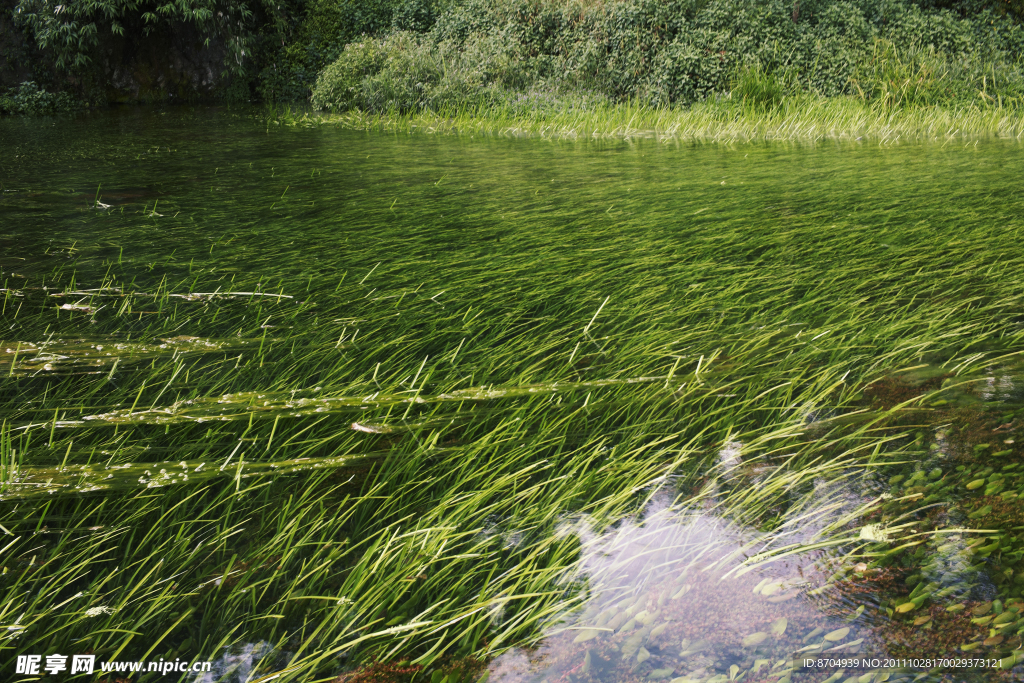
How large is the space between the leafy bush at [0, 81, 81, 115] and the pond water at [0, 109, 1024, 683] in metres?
12.1

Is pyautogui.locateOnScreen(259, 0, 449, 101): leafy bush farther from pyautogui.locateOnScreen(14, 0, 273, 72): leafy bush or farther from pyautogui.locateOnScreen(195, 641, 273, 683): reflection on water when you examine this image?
pyautogui.locateOnScreen(195, 641, 273, 683): reflection on water

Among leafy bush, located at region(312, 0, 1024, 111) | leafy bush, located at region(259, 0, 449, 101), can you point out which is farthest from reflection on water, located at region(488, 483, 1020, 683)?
leafy bush, located at region(259, 0, 449, 101)

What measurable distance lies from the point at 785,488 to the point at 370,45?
510 inches

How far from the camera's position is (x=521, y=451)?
6.04 feet

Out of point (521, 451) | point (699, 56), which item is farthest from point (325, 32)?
point (521, 451)

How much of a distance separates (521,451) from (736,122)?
8194 millimetres

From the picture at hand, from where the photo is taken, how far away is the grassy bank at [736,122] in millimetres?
8281

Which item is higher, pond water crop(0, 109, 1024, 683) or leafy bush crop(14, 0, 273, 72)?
leafy bush crop(14, 0, 273, 72)

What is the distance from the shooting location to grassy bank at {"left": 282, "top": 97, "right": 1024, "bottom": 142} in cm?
828

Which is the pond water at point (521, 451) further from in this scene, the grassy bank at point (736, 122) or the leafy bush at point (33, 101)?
the leafy bush at point (33, 101)

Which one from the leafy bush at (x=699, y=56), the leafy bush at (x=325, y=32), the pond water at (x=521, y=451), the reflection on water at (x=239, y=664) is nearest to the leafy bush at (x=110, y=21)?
the leafy bush at (x=325, y=32)

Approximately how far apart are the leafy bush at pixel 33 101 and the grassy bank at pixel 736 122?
23.6 ft

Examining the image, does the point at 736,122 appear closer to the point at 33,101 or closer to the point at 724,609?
the point at 724,609

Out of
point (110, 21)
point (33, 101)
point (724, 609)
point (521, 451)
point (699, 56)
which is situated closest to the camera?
point (724, 609)
